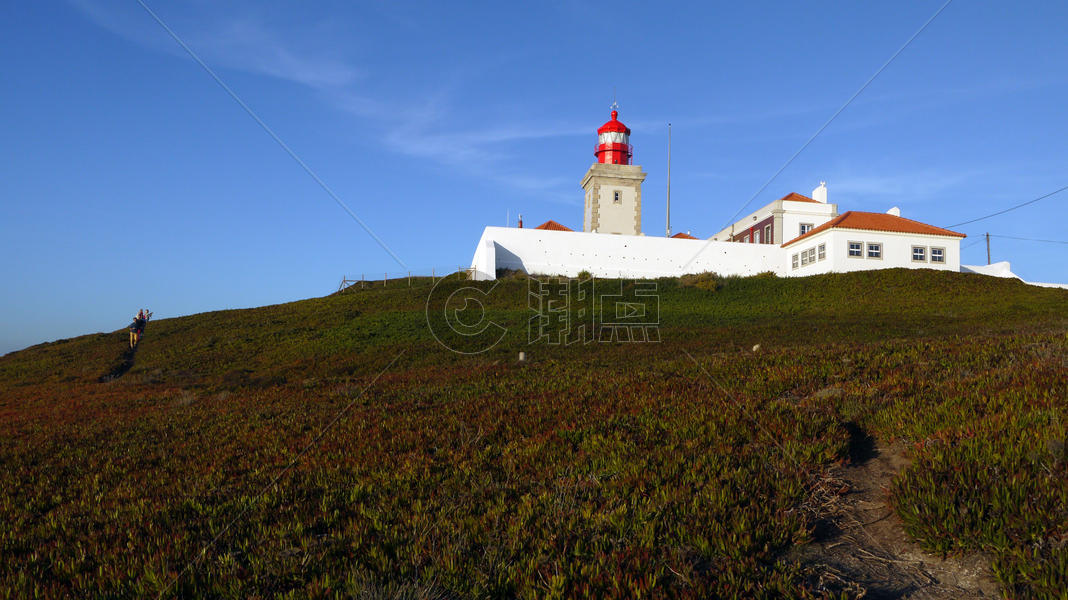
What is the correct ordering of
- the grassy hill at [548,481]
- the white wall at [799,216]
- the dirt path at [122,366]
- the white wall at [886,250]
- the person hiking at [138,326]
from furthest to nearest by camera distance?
the white wall at [799,216] → the white wall at [886,250] → the person hiking at [138,326] → the dirt path at [122,366] → the grassy hill at [548,481]

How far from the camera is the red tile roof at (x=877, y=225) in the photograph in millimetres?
43875

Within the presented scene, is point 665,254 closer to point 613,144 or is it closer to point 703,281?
point 703,281

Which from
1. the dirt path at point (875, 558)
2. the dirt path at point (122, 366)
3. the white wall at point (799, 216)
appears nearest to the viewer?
the dirt path at point (875, 558)

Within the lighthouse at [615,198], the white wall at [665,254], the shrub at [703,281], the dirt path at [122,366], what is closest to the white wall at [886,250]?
the white wall at [665,254]

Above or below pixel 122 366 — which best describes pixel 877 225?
above

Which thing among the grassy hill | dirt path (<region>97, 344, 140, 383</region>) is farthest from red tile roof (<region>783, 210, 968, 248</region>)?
dirt path (<region>97, 344, 140, 383</region>)

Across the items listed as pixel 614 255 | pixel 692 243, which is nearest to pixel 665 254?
pixel 692 243

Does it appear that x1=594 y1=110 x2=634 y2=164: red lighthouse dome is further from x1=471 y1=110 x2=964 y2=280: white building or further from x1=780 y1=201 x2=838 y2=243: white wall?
x1=780 y1=201 x2=838 y2=243: white wall

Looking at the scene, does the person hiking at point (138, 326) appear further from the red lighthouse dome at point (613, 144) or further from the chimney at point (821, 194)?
the chimney at point (821, 194)

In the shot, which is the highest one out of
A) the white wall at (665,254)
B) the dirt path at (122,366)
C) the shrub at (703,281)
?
the white wall at (665,254)

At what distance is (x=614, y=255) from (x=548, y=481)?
42.8m

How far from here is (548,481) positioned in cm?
571

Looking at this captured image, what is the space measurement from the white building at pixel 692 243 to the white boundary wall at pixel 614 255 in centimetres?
9

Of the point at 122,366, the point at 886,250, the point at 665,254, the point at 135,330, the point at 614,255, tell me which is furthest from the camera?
the point at 665,254
